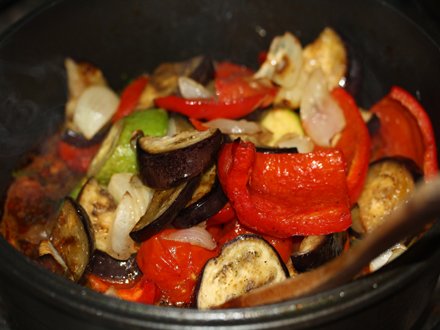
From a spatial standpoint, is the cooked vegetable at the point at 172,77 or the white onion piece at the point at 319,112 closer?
the white onion piece at the point at 319,112

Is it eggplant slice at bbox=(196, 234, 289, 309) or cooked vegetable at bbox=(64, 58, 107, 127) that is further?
cooked vegetable at bbox=(64, 58, 107, 127)

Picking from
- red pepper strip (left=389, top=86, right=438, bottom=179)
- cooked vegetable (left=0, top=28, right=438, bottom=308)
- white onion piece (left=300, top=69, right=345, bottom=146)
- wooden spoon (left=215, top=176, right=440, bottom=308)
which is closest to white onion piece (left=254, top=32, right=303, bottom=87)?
cooked vegetable (left=0, top=28, right=438, bottom=308)

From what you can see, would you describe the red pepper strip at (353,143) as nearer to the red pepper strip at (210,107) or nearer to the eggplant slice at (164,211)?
the red pepper strip at (210,107)

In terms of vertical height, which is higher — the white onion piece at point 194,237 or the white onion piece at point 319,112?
the white onion piece at point 319,112

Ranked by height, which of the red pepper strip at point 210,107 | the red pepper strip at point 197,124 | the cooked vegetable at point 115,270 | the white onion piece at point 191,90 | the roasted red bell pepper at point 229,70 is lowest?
the cooked vegetable at point 115,270

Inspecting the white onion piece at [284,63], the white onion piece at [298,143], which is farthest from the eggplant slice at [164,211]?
the white onion piece at [284,63]

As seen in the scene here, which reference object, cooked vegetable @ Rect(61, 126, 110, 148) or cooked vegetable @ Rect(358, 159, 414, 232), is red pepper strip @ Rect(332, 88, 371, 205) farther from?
cooked vegetable @ Rect(61, 126, 110, 148)

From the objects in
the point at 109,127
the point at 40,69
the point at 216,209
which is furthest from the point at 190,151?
the point at 40,69
